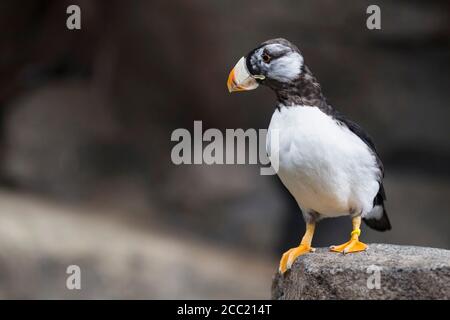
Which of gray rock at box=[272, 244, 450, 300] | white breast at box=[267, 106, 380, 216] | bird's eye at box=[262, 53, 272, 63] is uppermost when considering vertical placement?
bird's eye at box=[262, 53, 272, 63]

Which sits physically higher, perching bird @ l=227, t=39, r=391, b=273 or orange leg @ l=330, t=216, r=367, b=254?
perching bird @ l=227, t=39, r=391, b=273

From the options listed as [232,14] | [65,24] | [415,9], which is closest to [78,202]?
[65,24]

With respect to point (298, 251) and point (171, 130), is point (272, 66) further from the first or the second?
point (171, 130)

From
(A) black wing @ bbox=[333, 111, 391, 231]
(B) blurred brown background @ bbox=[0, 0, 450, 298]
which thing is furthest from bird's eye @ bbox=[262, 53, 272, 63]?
(B) blurred brown background @ bbox=[0, 0, 450, 298]

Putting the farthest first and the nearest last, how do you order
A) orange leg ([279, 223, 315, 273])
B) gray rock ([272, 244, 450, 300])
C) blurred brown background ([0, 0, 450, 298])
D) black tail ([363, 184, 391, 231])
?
blurred brown background ([0, 0, 450, 298]), black tail ([363, 184, 391, 231]), orange leg ([279, 223, 315, 273]), gray rock ([272, 244, 450, 300])

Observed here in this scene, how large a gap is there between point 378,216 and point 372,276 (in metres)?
0.53

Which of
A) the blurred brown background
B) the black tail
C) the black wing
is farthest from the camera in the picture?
the blurred brown background

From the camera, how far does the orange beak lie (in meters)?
2.90

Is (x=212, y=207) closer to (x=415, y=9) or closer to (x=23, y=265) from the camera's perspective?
(x=23, y=265)

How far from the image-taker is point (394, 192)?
689cm

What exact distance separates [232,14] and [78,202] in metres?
2.17

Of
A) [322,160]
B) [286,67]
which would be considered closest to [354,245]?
[322,160]

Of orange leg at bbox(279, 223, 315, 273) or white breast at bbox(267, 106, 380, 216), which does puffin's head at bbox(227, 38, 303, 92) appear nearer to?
white breast at bbox(267, 106, 380, 216)
